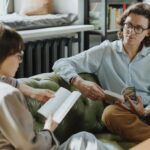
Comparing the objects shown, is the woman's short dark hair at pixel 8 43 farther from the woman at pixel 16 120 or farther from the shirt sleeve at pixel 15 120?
the shirt sleeve at pixel 15 120

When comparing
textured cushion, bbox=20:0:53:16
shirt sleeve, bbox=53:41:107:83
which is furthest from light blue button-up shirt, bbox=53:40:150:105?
textured cushion, bbox=20:0:53:16

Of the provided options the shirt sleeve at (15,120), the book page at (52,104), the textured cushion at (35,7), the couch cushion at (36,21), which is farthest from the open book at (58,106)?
the textured cushion at (35,7)

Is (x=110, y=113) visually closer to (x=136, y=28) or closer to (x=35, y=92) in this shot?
(x=35, y=92)

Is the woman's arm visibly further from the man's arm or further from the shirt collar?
the shirt collar

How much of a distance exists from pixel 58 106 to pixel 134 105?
2.05 feet

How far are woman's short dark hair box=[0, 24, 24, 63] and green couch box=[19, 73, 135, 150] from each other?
1.64 feet

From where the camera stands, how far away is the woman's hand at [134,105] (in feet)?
6.45

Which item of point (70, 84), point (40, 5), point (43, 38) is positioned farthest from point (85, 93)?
point (40, 5)

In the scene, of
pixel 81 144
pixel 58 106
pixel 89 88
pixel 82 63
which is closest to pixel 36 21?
pixel 82 63

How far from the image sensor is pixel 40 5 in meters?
3.51

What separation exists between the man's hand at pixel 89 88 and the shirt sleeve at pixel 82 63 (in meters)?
0.07

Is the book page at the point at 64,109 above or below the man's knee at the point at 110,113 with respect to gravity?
above

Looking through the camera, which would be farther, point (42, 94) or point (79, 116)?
point (79, 116)

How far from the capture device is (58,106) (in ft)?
4.97
